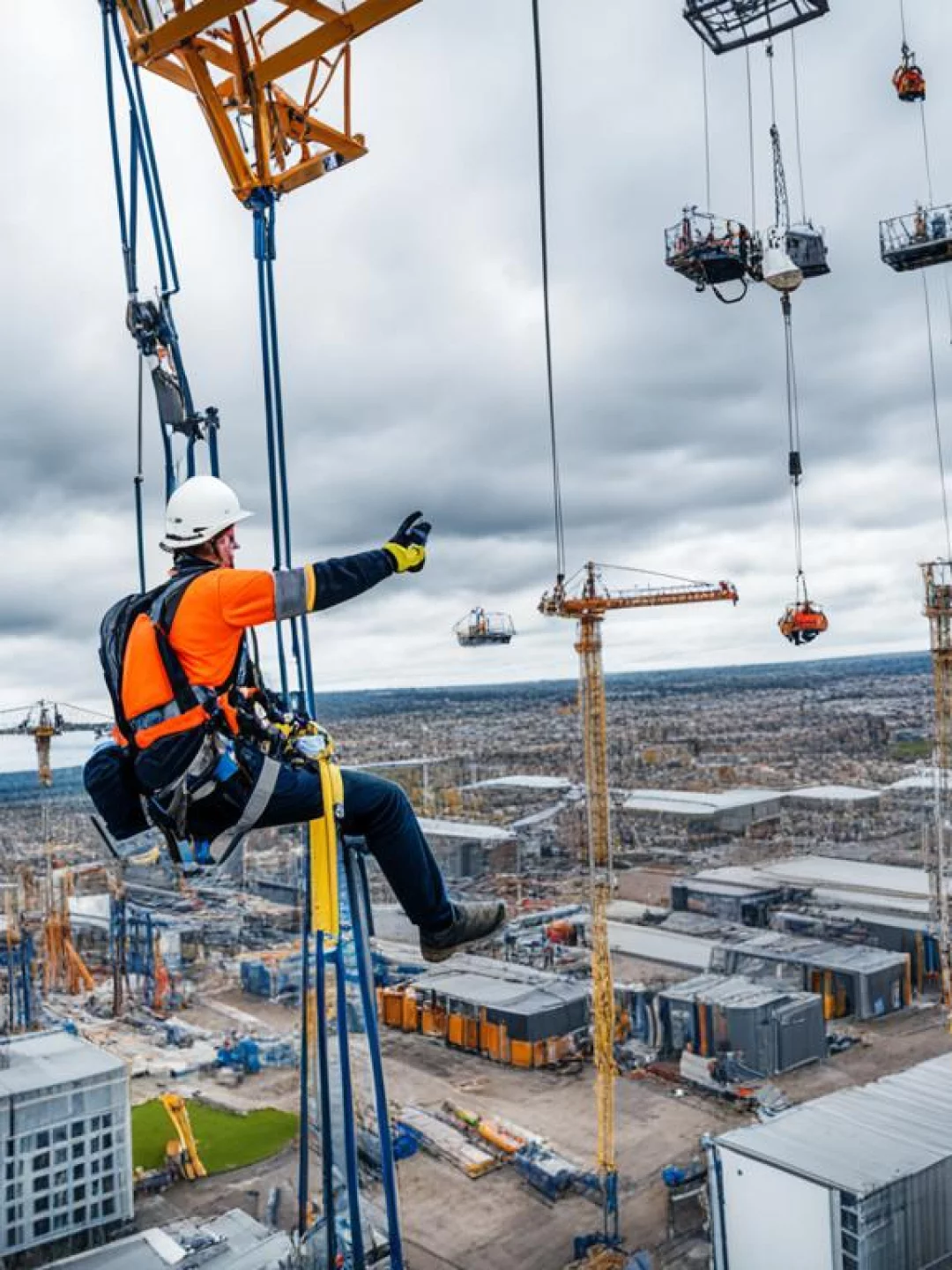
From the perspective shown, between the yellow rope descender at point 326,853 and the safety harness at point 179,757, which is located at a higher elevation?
the safety harness at point 179,757

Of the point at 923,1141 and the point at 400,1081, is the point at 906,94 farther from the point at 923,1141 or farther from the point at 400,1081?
the point at 400,1081

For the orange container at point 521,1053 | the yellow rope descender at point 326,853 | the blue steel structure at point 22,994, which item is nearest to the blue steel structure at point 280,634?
the yellow rope descender at point 326,853

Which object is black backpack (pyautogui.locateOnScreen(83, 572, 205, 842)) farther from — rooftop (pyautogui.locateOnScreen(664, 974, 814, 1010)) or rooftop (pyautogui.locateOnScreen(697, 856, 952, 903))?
rooftop (pyautogui.locateOnScreen(697, 856, 952, 903))

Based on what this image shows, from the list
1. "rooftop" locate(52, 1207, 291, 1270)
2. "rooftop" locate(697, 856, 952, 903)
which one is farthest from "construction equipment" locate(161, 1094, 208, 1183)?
"rooftop" locate(697, 856, 952, 903)

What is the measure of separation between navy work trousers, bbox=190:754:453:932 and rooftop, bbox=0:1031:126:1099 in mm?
14883

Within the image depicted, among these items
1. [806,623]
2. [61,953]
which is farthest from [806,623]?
[61,953]

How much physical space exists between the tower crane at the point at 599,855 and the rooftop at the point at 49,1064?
8.04m

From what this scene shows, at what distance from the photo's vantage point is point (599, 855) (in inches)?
938

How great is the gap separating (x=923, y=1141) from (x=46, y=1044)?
1462 centimetres

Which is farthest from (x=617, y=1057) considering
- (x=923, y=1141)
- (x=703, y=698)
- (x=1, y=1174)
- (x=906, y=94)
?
(x=703, y=698)

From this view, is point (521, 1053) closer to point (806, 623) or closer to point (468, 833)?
point (806, 623)

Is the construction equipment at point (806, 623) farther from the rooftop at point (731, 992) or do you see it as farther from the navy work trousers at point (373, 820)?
the navy work trousers at point (373, 820)

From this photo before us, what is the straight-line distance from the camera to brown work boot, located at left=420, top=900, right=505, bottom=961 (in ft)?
18.2

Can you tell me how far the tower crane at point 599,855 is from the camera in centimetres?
1786
